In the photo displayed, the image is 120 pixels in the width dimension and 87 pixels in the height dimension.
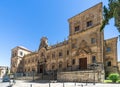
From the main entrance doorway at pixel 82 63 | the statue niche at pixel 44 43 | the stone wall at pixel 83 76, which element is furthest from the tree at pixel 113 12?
the statue niche at pixel 44 43

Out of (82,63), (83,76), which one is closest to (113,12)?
(83,76)

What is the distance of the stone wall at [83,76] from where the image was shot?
2770 centimetres

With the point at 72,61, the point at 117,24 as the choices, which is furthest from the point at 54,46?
the point at 117,24

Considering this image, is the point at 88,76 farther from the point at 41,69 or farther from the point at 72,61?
→ the point at 41,69

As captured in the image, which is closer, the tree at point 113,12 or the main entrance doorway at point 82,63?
the tree at point 113,12

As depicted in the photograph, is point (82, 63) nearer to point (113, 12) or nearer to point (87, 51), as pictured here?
point (87, 51)

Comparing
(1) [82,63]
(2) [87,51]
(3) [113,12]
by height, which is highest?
(3) [113,12]

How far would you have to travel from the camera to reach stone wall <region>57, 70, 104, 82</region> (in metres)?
27.7

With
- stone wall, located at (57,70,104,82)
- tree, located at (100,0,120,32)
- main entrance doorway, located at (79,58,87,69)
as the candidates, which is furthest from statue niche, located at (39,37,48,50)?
tree, located at (100,0,120,32)

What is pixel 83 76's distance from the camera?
29703mm

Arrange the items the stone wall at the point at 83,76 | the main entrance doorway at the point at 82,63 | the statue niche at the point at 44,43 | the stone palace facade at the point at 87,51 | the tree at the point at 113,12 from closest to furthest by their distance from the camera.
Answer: the tree at the point at 113,12 → the stone wall at the point at 83,76 → the stone palace facade at the point at 87,51 → the main entrance doorway at the point at 82,63 → the statue niche at the point at 44,43

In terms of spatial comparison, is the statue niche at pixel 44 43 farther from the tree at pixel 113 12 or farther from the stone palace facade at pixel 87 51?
the tree at pixel 113 12

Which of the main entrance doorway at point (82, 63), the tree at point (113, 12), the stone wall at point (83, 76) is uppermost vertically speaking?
the tree at point (113, 12)

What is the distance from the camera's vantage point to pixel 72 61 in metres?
37.5
